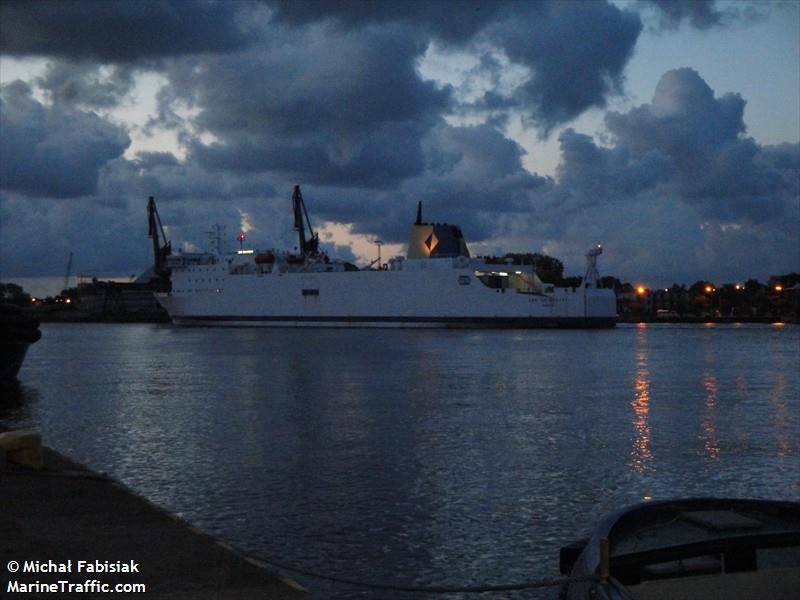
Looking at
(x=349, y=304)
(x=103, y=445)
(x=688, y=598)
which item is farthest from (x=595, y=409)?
(x=349, y=304)

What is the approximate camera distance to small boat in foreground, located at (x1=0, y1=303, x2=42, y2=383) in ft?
77.0

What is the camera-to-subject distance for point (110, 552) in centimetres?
589

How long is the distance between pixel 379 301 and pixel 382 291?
1145mm

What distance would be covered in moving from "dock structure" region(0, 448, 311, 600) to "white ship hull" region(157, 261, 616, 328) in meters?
64.9

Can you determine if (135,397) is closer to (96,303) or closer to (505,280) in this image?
(505,280)

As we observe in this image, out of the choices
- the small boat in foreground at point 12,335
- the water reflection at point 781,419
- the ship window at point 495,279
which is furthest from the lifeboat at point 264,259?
the water reflection at point 781,419

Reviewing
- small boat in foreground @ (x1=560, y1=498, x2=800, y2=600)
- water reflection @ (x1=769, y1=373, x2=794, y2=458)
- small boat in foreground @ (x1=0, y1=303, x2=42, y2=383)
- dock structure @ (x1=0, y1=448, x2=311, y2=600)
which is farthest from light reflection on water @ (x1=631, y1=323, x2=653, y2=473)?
small boat in foreground @ (x1=0, y1=303, x2=42, y2=383)

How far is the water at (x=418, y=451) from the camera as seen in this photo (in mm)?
8328

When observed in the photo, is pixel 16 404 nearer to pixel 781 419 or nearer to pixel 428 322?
pixel 781 419

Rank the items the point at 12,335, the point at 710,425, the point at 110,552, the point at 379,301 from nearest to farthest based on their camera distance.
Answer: the point at 110,552, the point at 710,425, the point at 12,335, the point at 379,301

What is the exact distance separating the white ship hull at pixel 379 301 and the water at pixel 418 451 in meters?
43.0

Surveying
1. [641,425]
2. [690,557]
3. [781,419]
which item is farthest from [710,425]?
[690,557]

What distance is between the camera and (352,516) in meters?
9.21

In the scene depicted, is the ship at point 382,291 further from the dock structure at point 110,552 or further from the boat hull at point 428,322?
the dock structure at point 110,552
